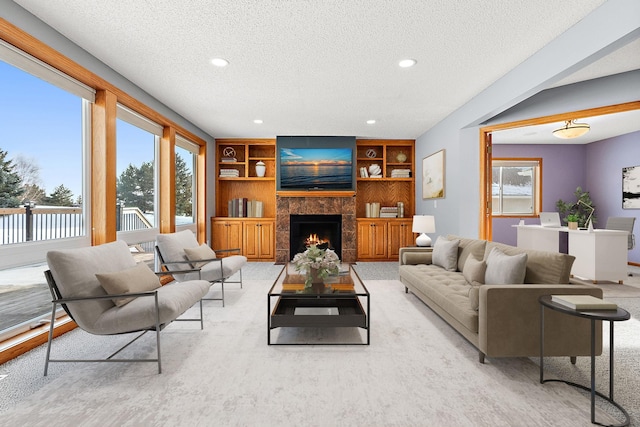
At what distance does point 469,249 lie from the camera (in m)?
3.78

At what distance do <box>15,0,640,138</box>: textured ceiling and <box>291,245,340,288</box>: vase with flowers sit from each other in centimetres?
193

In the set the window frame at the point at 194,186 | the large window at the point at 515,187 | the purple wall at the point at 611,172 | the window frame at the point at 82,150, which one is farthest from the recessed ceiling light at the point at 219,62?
the purple wall at the point at 611,172

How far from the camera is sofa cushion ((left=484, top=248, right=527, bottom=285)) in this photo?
8.56 ft

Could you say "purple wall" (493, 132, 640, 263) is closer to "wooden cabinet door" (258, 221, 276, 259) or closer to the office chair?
the office chair

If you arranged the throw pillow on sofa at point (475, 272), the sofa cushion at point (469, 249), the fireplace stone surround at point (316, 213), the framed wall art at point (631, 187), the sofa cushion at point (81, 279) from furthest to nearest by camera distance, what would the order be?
1. the fireplace stone surround at point (316, 213)
2. the framed wall art at point (631, 187)
3. the sofa cushion at point (469, 249)
4. the throw pillow on sofa at point (475, 272)
5. the sofa cushion at point (81, 279)

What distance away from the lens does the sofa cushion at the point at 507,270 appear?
2.61 m

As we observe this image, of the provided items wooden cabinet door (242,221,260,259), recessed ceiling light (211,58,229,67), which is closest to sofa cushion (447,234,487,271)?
recessed ceiling light (211,58,229,67)

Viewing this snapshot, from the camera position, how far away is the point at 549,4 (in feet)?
Answer: 7.98

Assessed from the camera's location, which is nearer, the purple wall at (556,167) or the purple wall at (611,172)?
the purple wall at (611,172)

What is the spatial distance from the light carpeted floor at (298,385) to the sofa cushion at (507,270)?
58 centimetres

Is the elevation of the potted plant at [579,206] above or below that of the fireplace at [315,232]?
above

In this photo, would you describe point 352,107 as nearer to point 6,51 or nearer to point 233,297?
point 233,297

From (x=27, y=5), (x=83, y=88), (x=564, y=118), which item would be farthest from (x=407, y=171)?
(x=27, y=5)

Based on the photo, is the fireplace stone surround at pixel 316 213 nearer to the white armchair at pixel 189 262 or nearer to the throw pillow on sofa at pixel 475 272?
the white armchair at pixel 189 262
